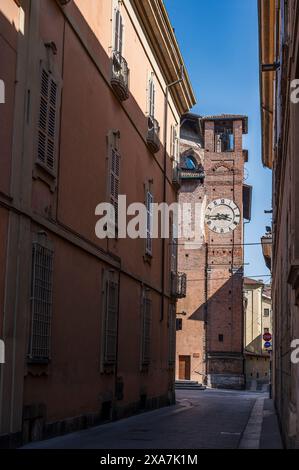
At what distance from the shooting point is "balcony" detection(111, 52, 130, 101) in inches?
655

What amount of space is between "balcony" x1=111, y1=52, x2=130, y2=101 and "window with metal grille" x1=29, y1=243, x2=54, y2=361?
5.76 meters

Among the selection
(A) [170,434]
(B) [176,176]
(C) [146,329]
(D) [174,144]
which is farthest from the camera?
(D) [174,144]

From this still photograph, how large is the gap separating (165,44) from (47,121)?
11.3 meters

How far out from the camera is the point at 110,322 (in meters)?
16.4

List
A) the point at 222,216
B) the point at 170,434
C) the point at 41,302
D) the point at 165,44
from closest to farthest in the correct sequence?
the point at 41,302 → the point at 170,434 → the point at 165,44 → the point at 222,216

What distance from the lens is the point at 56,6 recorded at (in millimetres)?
12797

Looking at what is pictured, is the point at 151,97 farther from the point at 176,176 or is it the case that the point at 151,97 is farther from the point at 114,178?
the point at 114,178

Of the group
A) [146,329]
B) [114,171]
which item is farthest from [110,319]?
[146,329]

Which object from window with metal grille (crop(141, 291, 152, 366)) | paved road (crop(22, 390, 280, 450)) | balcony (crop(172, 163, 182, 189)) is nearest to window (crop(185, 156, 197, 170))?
balcony (crop(172, 163, 182, 189))

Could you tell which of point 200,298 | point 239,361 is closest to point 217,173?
point 200,298

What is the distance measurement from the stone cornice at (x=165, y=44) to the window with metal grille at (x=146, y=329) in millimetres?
7428

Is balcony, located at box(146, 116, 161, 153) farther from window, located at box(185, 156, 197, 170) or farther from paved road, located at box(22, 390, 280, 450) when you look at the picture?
window, located at box(185, 156, 197, 170)

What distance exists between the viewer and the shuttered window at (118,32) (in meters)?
17.1

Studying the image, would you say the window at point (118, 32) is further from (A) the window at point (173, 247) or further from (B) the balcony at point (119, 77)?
(A) the window at point (173, 247)
